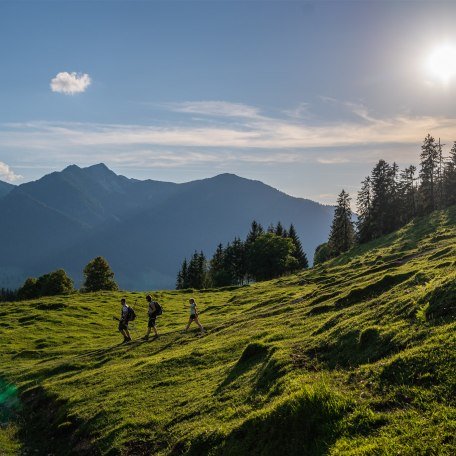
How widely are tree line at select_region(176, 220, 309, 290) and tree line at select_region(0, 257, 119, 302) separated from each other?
89.0 ft

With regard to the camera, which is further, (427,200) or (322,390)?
(427,200)

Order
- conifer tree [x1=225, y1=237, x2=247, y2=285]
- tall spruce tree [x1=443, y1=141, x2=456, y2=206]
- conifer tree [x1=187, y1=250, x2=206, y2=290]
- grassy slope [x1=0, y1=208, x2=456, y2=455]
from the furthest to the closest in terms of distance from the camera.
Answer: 1. conifer tree [x1=225, y1=237, x2=247, y2=285]
2. conifer tree [x1=187, y1=250, x2=206, y2=290]
3. tall spruce tree [x1=443, y1=141, x2=456, y2=206]
4. grassy slope [x1=0, y1=208, x2=456, y2=455]

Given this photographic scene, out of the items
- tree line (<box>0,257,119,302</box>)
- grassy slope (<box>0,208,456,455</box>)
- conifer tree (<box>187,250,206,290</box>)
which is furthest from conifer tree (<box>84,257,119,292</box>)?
grassy slope (<box>0,208,456,455</box>)

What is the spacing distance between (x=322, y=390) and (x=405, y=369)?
2219 millimetres

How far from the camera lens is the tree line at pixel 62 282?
322 ft

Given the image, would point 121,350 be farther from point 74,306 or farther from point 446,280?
point 74,306

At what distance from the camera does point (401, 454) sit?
7828mm

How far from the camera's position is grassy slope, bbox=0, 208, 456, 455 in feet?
31.1

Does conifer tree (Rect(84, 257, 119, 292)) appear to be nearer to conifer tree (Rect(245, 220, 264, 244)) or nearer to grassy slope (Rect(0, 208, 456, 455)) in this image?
conifer tree (Rect(245, 220, 264, 244))

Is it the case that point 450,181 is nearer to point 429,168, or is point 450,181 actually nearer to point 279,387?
point 429,168

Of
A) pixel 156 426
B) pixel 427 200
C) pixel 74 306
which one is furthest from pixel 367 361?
pixel 427 200

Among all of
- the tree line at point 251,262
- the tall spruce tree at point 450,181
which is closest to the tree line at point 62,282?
the tree line at point 251,262

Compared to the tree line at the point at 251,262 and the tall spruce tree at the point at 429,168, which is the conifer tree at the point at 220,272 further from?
the tall spruce tree at the point at 429,168

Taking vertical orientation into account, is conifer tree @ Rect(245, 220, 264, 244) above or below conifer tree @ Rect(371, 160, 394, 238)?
below
